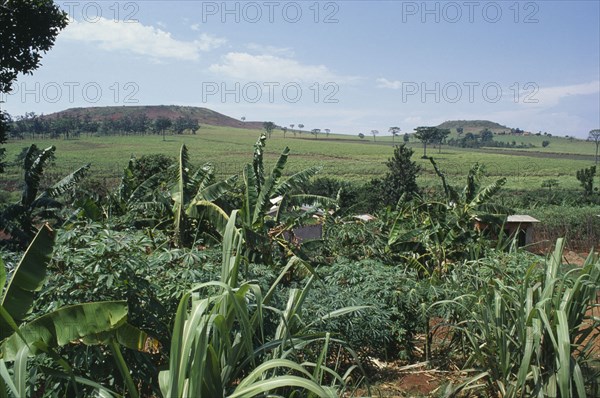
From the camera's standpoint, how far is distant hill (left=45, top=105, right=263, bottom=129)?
109 m

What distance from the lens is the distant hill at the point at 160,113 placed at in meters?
109

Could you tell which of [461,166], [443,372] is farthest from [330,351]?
[461,166]

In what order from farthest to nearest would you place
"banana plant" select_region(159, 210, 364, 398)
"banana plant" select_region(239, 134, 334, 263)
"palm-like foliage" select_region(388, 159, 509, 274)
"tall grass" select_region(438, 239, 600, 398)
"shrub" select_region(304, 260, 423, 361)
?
1. "palm-like foliage" select_region(388, 159, 509, 274)
2. "banana plant" select_region(239, 134, 334, 263)
3. "shrub" select_region(304, 260, 423, 361)
4. "tall grass" select_region(438, 239, 600, 398)
5. "banana plant" select_region(159, 210, 364, 398)

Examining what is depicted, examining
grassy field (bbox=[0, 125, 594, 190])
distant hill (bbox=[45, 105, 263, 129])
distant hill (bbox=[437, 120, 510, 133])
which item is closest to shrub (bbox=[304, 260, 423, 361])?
grassy field (bbox=[0, 125, 594, 190])

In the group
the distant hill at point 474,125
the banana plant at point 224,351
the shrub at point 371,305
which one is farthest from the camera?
the distant hill at point 474,125

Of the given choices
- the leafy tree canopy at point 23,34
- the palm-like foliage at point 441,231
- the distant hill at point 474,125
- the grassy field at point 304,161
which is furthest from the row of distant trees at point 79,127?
the distant hill at point 474,125

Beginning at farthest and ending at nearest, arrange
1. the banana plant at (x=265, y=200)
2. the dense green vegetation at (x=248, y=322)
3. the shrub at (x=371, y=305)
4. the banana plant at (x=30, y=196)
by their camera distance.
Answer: the banana plant at (x=30, y=196)
the banana plant at (x=265, y=200)
the shrub at (x=371, y=305)
the dense green vegetation at (x=248, y=322)

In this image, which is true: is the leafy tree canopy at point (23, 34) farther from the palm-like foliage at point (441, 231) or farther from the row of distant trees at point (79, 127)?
the row of distant trees at point (79, 127)

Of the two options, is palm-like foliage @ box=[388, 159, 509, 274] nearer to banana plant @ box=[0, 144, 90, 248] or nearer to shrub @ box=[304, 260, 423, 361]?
shrub @ box=[304, 260, 423, 361]

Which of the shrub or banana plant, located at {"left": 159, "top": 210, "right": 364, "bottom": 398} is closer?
banana plant, located at {"left": 159, "top": 210, "right": 364, "bottom": 398}

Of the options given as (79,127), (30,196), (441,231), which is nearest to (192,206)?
(30,196)

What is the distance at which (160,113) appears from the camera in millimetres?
115875

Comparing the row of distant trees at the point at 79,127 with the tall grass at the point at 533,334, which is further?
the row of distant trees at the point at 79,127

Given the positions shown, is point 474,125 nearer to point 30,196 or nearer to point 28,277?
point 30,196
